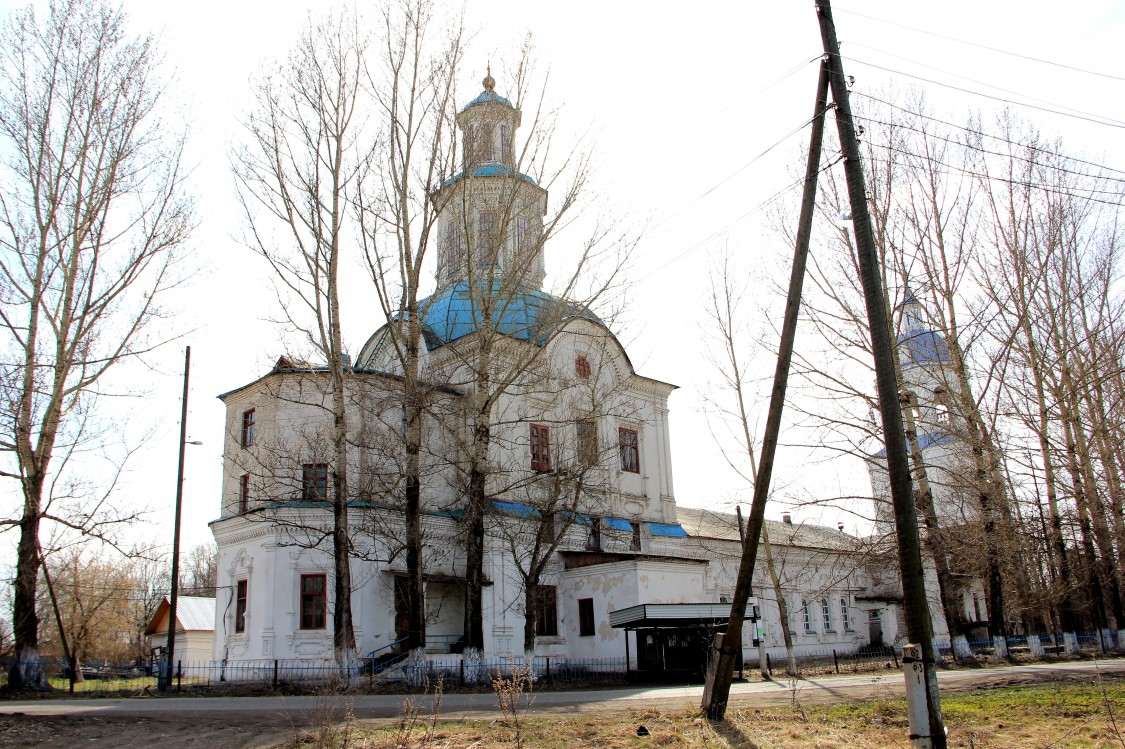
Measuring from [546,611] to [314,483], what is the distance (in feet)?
27.2

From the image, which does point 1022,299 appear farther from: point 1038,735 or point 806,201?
point 1038,735

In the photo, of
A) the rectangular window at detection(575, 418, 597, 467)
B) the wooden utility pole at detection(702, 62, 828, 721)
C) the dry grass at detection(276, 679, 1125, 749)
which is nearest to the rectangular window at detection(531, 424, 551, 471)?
the rectangular window at detection(575, 418, 597, 467)

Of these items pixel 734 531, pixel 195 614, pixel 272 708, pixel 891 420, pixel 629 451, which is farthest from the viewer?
pixel 195 614

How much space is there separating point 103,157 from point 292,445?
29.3ft

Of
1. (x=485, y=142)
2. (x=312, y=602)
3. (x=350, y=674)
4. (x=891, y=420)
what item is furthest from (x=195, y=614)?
(x=891, y=420)

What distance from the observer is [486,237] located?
70.6ft

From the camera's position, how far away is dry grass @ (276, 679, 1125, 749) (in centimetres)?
849

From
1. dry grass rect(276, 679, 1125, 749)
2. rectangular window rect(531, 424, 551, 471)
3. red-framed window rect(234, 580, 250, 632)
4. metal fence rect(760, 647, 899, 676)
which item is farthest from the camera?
rectangular window rect(531, 424, 551, 471)

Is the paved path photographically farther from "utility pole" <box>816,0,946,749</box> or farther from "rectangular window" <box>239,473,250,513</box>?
"rectangular window" <box>239,473,250,513</box>

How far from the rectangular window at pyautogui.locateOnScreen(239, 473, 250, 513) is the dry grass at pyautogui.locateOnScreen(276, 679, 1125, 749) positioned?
15229 millimetres

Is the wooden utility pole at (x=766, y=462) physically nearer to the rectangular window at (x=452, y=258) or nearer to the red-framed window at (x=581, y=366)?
the rectangular window at (x=452, y=258)

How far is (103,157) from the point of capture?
784 inches

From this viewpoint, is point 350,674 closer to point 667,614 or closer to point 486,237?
point 667,614

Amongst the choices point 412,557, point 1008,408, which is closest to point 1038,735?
point 1008,408
